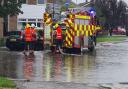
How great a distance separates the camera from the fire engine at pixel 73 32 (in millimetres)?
30172

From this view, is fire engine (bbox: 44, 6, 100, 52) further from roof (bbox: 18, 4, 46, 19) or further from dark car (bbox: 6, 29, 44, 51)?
roof (bbox: 18, 4, 46, 19)

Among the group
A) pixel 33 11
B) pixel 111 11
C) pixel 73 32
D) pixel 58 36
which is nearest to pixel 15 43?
pixel 58 36

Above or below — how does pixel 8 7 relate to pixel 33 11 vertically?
above

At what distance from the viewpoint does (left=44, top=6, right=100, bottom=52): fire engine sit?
30172mm

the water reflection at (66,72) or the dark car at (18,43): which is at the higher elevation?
the water reflection at (66,72)

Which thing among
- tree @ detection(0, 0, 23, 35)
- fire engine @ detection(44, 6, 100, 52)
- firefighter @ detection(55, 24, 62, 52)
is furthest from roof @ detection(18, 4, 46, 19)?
firefighter @ detection(55, 24, 62, 52)

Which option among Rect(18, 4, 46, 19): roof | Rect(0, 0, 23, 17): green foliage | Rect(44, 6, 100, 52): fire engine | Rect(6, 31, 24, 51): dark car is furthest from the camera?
Rect(18, 4, 46, 19): roof

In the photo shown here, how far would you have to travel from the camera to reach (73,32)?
98.9 ft

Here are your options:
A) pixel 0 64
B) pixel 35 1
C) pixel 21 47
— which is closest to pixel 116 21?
Result: pixel 35 1

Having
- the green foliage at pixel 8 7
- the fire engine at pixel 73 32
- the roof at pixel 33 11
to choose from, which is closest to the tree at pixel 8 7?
the green foliage at pixel 8 7

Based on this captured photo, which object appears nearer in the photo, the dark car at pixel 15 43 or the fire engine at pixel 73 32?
→ the fire engine at pixel 73 32

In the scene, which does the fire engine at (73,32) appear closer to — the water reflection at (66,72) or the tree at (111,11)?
the water reflection at (66,72)

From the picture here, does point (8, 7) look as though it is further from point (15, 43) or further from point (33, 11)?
point (33, 11)

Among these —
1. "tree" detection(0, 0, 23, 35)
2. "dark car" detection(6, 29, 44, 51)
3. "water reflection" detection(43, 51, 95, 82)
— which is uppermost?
"tree" detection(0, 0, 23, 35)
